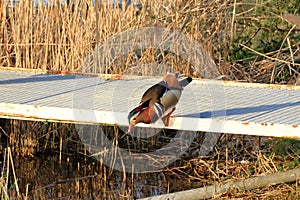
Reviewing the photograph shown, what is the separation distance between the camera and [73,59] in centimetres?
459

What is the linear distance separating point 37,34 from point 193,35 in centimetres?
110

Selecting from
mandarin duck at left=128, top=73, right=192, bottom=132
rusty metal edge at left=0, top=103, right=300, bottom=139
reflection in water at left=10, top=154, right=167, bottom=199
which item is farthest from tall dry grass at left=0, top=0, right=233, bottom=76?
mandarin duck at left=128, top=73, right=192, bottom=132

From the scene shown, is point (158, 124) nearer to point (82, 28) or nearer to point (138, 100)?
point (138, 100)

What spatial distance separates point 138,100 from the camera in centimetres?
352

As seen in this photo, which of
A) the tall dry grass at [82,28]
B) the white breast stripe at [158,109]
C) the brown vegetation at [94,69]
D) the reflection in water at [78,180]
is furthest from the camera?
the tall dry grass at [82,28]

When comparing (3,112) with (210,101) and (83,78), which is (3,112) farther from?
(210,101)

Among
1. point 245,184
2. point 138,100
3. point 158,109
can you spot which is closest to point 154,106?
point 158,109

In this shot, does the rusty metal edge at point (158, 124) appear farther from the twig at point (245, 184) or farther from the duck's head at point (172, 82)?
the twig at point (245, 184)

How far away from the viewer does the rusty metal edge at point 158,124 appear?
3.03 meters

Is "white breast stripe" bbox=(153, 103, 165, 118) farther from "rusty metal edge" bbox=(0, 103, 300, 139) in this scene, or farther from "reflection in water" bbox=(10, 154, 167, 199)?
"reflection in water" bbox=(10, 154, 167, 199)

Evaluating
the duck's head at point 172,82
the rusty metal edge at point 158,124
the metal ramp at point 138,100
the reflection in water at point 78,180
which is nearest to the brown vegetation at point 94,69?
the reflection in water at point 78,180

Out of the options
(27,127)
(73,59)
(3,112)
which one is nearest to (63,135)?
(27,127)

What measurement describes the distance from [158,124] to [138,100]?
38 centimetres

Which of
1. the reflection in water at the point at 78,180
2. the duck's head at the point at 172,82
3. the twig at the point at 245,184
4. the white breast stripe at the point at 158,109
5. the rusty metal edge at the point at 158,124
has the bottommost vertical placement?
the reflection in water at the point at 78,180
